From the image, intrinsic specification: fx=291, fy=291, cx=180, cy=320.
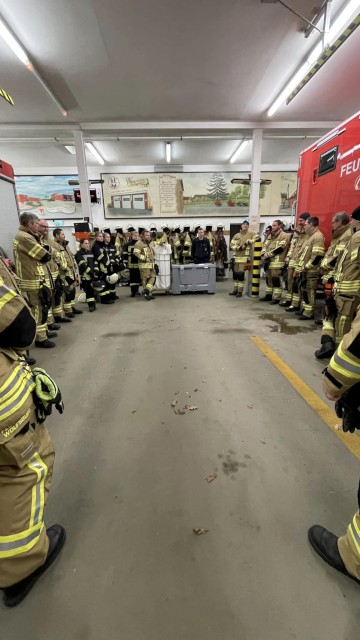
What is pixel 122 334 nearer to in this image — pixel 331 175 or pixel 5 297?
pixel 5 297

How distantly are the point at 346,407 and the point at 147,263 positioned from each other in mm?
6503

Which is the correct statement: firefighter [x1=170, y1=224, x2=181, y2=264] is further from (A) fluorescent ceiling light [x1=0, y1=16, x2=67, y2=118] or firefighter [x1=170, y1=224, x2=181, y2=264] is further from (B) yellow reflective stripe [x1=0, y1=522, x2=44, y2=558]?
(B) yellow reflective stripe [x1=0, y1=522, x2=44, y2=558]

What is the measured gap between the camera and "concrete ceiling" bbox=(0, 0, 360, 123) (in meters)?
4.15

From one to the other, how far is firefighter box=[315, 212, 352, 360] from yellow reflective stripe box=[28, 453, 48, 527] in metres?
3.32

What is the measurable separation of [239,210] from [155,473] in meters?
12.5

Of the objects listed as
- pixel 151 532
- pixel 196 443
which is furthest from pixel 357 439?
pixel 151 532

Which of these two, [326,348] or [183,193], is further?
[183,193]

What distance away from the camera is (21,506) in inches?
47.9

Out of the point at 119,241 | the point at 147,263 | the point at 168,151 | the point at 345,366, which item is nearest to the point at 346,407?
the point at 345,366

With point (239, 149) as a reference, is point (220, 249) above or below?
below

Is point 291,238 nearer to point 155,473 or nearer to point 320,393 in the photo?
point 320,393

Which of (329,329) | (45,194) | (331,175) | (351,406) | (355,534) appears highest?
(45,194)

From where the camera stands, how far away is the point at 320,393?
9.44ft

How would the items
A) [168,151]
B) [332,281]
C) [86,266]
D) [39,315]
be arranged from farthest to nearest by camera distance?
[168,151]
[86,266]
[39,315]
[332,281]
